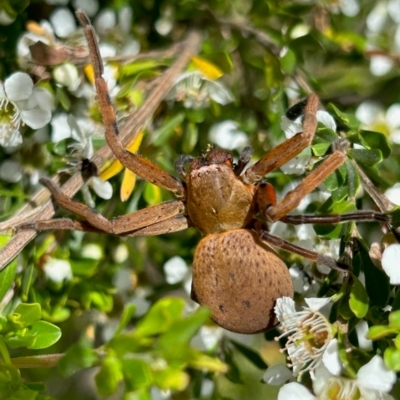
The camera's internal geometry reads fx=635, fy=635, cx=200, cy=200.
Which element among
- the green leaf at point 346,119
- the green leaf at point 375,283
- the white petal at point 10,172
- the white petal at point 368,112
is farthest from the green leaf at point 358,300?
the white petal at point 10,172

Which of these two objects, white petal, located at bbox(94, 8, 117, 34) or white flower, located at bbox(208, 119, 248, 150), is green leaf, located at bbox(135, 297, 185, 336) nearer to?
white flower, located at bbox(208, 119, 248, 150)

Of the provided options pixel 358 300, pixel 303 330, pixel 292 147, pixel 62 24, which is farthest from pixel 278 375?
pixel 62 24

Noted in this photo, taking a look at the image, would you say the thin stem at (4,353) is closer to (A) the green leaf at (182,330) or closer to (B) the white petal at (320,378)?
(A) the green leaf at (182,330)

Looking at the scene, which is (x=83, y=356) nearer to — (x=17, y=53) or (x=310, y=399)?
(x=310, y=399)

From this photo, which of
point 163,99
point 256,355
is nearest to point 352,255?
point 256,355

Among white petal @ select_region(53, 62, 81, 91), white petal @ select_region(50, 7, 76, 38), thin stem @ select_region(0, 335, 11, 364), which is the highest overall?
white petal @ select_region(50, 7, 76, 38)

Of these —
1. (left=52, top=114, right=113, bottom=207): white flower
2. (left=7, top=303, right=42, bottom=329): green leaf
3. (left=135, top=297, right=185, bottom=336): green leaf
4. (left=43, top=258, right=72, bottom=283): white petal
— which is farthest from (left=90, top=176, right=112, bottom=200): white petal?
(left=135, top=297, right=185, bottom=336): green leaf
